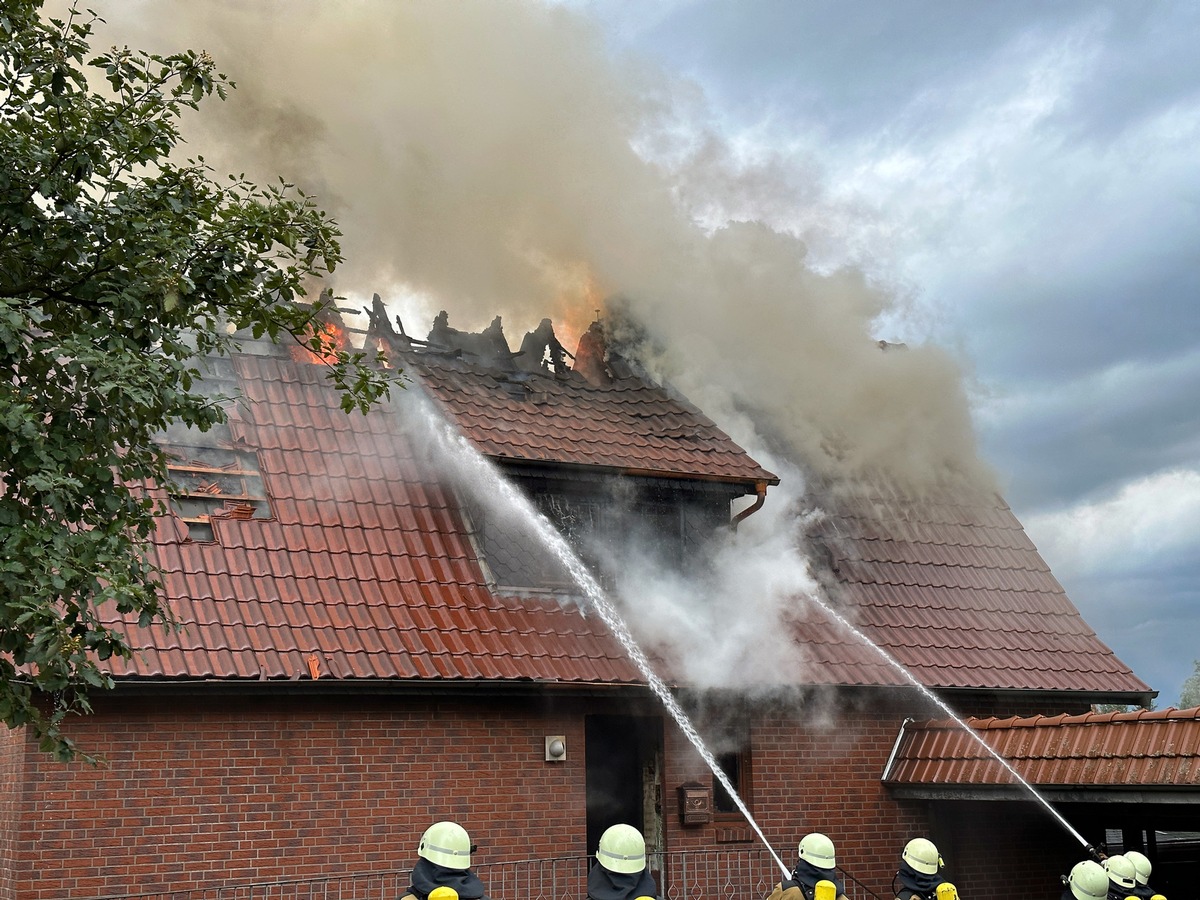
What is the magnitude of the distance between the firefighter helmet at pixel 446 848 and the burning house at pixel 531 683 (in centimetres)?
288

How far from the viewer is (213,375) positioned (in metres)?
12.3

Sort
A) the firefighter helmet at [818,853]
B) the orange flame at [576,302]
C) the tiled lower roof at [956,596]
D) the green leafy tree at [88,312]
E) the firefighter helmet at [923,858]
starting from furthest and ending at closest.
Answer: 1. the orange flame at [576,302]
2. the tiled lower roof at [956,596]
3. the firefighter helmet at [923,858]
4. the firefighter helmet at [818,853]
5. the green leafy tree at [88,312]

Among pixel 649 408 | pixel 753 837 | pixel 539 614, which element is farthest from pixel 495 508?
pixel 753 837

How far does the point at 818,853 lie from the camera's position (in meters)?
8.43

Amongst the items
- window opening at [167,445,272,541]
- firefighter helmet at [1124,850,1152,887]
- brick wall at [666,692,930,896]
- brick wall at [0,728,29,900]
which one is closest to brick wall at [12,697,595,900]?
brick wall at [0,728,29,900]

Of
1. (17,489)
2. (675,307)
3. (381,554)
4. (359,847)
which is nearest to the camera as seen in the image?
(17,489)

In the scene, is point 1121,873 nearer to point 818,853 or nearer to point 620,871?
point 818,853

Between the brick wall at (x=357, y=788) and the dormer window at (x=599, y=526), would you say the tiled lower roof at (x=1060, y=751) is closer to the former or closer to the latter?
the brick wall at (x=357, y=788)

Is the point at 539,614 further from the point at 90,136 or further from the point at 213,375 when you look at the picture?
the point at 90,136

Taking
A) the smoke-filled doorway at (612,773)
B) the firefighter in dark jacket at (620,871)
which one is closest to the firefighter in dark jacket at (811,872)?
the firefighter in dark jacket at (620,871)

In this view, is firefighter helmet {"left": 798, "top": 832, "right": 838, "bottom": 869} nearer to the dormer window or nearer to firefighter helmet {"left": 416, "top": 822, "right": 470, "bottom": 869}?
firefighter helmet {"left": 416, "top": 822, "right": 470, "bottom": 869}

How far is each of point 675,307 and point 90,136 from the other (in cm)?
952

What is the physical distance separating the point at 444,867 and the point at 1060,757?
265 inches

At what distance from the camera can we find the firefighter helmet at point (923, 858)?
8875 mm
